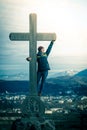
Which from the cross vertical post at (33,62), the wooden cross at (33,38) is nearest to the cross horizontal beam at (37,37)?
the wooden cross at (33,38)

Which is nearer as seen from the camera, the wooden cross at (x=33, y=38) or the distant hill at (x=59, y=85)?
the wooden cross at (x=33, y=38)

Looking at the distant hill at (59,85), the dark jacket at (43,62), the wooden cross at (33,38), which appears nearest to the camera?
the wooden cross at (33,38)

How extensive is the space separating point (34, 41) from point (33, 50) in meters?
0.15

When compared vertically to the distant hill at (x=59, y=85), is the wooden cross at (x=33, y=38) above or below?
above

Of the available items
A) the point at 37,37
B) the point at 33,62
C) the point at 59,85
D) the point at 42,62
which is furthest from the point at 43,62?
the point at 59,85

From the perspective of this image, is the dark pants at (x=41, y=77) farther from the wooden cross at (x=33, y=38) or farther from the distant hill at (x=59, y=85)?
the distant hill at (x=59, y=85)

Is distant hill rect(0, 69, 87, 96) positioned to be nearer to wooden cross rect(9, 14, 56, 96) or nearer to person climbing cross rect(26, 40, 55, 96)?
person climbing cross rect(26, 40, 55, 96)

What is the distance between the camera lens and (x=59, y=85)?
6.86 metres

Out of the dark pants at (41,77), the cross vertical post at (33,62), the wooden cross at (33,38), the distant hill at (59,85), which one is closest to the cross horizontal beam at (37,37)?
the wooden cross at (33,38)

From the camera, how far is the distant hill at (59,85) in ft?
22.0

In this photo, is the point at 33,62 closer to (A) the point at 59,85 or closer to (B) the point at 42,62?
(B) the point at 42,62

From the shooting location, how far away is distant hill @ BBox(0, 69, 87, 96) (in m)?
6.69

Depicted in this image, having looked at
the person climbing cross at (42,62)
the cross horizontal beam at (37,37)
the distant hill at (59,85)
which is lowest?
the distant hill at (59,85)

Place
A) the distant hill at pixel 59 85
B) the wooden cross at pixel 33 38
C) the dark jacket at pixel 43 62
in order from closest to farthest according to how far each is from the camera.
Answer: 1. the wooden cross at pixel 33 38
2. the dark jacket at pixel 43 62
3. the distant hill at pixel 59 85
